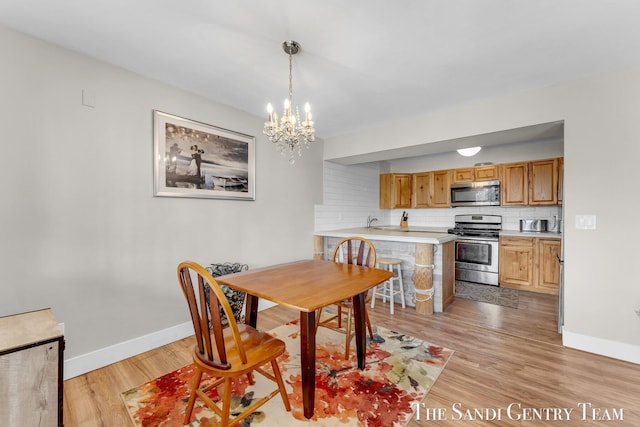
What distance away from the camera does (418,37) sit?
70.6 inches

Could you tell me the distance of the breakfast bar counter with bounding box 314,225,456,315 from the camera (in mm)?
3141

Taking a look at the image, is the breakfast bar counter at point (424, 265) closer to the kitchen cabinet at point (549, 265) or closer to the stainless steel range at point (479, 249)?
the stainless steel range at point (479, 249)

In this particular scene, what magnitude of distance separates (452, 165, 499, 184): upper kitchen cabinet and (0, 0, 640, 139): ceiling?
223cm

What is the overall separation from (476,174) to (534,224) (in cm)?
117

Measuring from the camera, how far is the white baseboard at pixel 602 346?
7.08ft

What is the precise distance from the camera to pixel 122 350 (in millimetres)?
2211

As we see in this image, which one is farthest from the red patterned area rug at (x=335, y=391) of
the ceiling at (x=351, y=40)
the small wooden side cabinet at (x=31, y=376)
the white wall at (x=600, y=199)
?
the ceiling at (x=351, y=40)

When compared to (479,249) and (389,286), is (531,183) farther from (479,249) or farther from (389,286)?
(389,286)

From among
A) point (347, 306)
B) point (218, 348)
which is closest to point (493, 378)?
point (347, 306)

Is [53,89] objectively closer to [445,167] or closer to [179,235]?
[179,235]

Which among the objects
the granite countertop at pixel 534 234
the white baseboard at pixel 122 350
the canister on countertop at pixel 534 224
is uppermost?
the canister on countertop at pixel 534 224

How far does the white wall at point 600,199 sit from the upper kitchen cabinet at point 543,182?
1904 millimetres

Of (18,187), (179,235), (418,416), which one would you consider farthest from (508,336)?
(18,187)

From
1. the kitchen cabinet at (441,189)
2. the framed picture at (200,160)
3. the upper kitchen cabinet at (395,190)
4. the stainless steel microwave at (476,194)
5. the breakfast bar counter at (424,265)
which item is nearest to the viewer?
the framed picture at (200,160)
